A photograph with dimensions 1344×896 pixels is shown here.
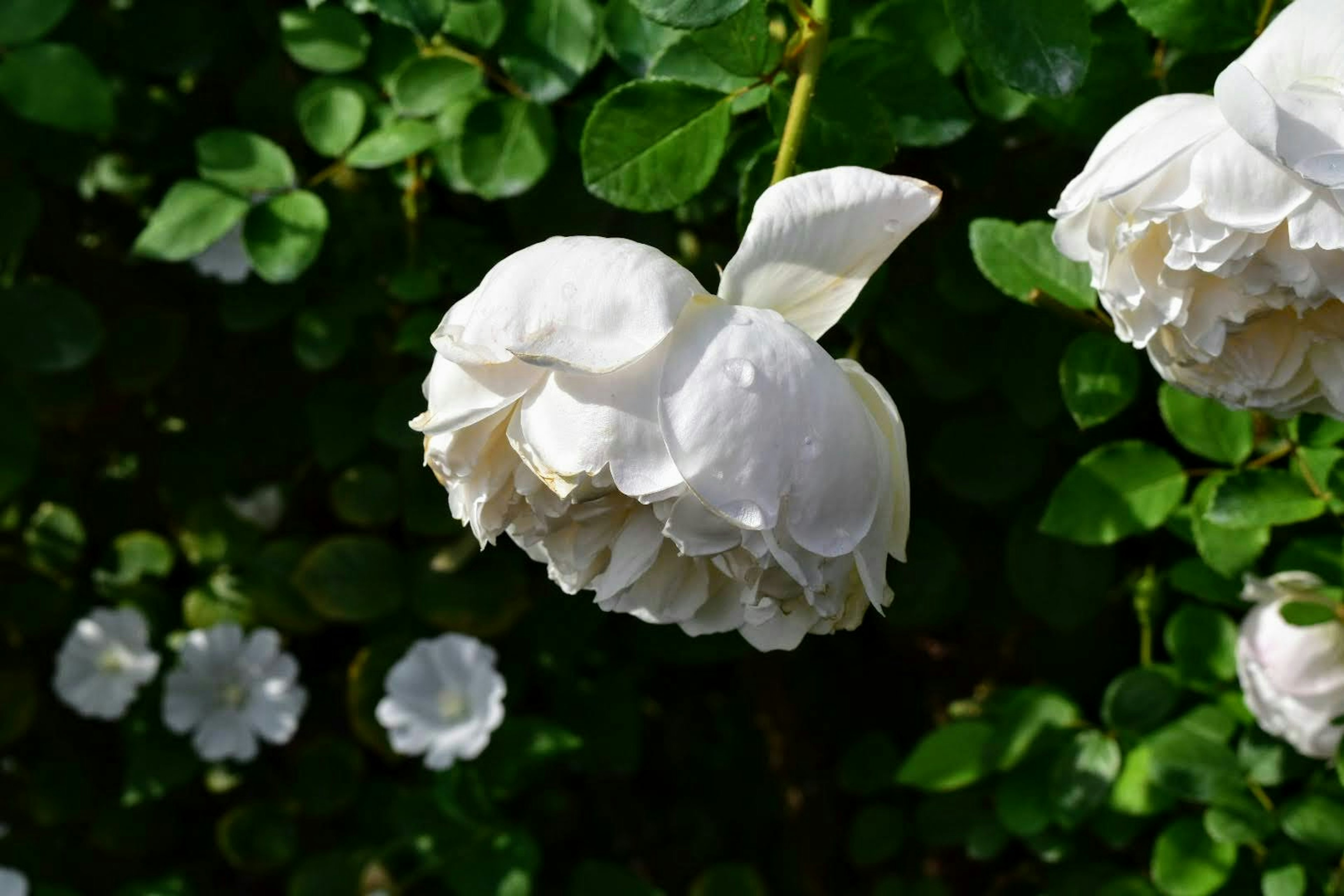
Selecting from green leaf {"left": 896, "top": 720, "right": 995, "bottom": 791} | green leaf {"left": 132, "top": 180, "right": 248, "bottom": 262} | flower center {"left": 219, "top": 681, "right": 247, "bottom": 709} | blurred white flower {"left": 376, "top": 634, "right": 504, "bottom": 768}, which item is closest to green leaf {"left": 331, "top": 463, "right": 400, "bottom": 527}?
blurred white flower {"left": 376, "top": 634, "right": 504, "bottom": 768}

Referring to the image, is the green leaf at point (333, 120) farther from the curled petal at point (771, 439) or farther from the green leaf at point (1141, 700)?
the green leaf at point (1141, 700)

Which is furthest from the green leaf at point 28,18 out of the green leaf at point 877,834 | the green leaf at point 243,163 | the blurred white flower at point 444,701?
the green leaf at point 877,834

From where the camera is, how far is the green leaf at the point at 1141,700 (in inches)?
45.6

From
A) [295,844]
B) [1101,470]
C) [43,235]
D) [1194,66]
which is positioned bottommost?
[295,844]

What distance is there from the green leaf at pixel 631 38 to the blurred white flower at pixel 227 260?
1.73 ft

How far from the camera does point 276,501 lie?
158 cm

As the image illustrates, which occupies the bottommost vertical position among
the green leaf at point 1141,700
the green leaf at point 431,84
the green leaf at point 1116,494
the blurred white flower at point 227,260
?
the green leaf at point 1141,700

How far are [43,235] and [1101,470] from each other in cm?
119

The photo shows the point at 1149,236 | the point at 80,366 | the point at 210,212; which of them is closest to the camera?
the point at 1149,236

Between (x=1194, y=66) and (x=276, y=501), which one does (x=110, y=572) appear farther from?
(x=1194, y=66)

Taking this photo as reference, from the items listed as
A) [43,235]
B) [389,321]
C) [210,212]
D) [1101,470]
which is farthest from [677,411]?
[43,235]

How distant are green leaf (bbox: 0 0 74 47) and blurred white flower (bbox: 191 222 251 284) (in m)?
0.28

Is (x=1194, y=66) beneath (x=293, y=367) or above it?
above

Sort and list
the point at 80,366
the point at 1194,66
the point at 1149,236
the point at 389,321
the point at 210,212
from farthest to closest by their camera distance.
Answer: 1. the point at 80,366
2. the point at 389,321
3. the point at 210,212
4. the point at 1194,66
5. the point at 1149,236
